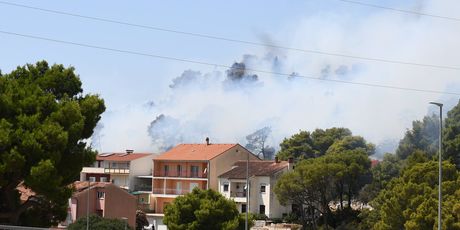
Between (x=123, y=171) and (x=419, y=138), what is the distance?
37855 millimetres

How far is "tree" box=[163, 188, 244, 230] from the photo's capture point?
55.8 meters

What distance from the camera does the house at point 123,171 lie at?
3698 inches

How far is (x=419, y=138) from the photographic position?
7788 cm

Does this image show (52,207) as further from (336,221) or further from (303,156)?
(303,156)

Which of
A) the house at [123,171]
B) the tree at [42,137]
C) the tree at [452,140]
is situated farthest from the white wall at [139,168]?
the tree at [42,137]

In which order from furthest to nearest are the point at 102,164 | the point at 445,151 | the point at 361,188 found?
the point at 102,164
the point at 361,188
the point at 445,151

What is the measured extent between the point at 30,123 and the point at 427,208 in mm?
34018

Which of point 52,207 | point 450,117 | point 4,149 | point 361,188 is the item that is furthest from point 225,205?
point 4,149

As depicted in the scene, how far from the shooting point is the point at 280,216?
79250mm

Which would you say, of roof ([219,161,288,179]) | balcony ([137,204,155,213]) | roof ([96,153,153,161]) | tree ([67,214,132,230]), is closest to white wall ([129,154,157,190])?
roof ([96,153,153,161])

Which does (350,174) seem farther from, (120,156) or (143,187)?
(120,156)

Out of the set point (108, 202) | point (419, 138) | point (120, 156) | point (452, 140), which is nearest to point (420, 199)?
point (452, 140)

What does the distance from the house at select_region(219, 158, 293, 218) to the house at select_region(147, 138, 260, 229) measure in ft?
13.5

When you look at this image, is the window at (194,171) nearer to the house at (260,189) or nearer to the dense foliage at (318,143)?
the house at (260,189)
